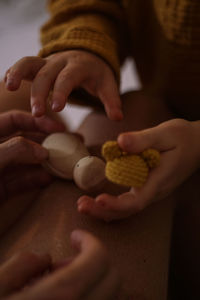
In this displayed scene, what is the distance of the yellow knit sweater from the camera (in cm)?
51

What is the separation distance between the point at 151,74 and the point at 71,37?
0.27 m

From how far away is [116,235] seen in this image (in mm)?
367

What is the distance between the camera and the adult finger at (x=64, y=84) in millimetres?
404

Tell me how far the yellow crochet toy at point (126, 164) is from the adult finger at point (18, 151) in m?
0.13

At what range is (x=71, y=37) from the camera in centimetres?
51

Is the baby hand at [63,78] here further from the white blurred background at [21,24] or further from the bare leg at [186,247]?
the white blurred background at [21,24]

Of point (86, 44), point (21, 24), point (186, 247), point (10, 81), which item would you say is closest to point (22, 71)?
point (10, 81)

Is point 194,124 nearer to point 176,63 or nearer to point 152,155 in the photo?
point 152,155

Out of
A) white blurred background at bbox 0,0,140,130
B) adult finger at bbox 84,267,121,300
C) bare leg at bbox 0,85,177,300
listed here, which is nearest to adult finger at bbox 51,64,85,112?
bare leg at bbox 0,85,177,300

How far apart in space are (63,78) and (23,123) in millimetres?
102

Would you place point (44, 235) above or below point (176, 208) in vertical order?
above

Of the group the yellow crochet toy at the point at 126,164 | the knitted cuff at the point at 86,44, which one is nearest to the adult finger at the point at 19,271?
the yellow crochet toy at the point at 126,164

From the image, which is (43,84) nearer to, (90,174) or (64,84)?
(64,84)

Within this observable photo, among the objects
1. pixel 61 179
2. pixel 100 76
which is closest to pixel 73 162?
pixel 61 179
